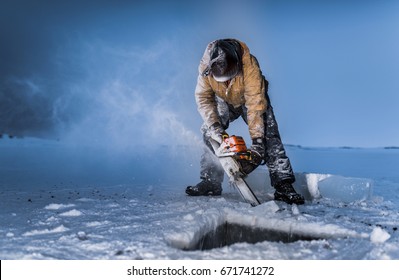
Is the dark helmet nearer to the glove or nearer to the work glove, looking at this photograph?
the glove

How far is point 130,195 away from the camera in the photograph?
359 centimetres

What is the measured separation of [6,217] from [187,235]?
1.46 metres

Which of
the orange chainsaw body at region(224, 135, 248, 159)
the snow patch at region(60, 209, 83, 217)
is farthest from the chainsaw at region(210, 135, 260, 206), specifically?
the snow patch at region(60, 209, 83, 217)

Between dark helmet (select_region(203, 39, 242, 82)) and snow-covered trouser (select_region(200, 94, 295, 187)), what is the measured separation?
0.58m

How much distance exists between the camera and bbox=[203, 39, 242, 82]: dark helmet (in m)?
2.83

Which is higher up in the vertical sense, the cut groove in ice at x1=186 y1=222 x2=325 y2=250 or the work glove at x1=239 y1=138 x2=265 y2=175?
the work glove at x1=239 y1=138 x2=265 y2=175

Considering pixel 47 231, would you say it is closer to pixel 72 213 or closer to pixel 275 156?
pixel 72 213

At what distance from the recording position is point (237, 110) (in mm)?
3514

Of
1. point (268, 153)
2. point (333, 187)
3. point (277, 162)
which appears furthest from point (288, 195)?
point (333, 187)

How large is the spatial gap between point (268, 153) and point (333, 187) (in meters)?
0.86

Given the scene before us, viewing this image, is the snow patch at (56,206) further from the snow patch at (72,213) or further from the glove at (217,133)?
the glove at (217,133)

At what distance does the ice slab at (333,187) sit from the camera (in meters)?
3.42
